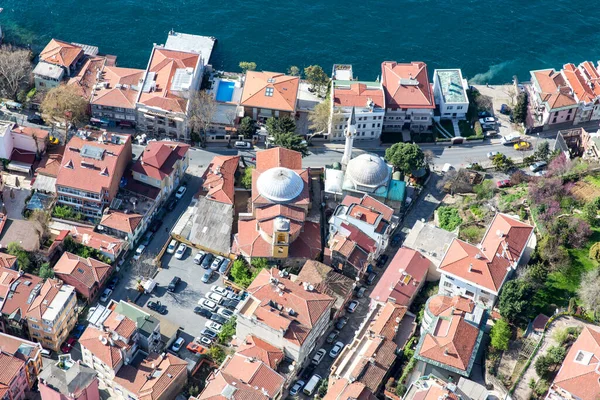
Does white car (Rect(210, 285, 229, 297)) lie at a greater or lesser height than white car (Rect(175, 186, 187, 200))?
lesser

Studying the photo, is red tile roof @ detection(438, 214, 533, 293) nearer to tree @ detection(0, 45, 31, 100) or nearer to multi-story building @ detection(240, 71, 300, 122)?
multi-story building @ detection(240, 71, 300, 122)

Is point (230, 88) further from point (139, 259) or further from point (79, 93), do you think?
point (139, 259)

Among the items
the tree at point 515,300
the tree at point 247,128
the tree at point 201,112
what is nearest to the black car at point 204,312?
the tree at point 201,112

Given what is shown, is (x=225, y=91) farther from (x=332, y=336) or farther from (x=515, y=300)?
(x=515, y=300)

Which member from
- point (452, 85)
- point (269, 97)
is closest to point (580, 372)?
point (452, 85)

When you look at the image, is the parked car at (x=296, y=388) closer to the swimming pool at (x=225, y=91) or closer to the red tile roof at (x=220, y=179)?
the red tile roof at (x=220, y=179)

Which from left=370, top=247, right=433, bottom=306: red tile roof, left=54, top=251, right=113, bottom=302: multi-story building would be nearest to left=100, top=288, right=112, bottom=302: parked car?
left=54, top=251, right=113, bottom=302: multi-story building

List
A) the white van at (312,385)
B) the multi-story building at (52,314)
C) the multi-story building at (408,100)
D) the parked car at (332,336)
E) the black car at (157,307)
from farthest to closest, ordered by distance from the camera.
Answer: the multi-story building at (408,100) → the black car at (157,307) → the parked car at (332,336) → the multi-story building at (52,314) → the white van at (312,385)
